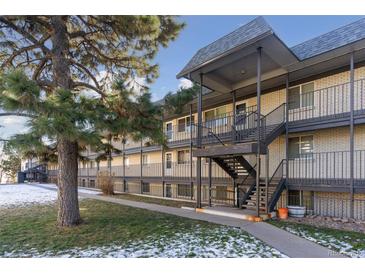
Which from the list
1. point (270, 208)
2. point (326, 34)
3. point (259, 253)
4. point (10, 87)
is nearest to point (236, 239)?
point (259, 253)

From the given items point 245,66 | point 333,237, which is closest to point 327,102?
point 245,66

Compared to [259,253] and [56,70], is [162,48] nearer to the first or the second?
[56,70]

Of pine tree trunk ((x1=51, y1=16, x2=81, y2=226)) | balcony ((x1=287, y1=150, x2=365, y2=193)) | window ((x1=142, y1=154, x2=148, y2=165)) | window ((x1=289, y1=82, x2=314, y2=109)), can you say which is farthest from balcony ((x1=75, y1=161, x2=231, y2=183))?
pine tree trunk ((x1=51, y1=16, x2=81, y2=226))

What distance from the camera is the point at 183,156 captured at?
60.8 feet

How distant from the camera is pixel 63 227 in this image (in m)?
8.11

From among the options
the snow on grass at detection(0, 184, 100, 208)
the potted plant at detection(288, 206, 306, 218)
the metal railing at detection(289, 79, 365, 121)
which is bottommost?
the snow on grass at detection(0, 184, 100, 208)

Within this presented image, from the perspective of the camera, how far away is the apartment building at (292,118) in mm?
9352

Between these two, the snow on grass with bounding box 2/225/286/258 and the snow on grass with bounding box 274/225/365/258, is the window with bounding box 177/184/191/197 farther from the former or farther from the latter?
the snow on grass with bounding box 2/225/286/258

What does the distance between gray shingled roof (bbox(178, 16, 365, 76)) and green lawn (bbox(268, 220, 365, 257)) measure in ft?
21.2

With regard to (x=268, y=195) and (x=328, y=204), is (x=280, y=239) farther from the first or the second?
(x=328, y=204)

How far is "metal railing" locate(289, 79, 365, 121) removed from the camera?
391 inches

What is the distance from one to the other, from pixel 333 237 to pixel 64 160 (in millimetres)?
8538

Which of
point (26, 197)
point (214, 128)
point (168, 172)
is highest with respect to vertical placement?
point (214, 128)
